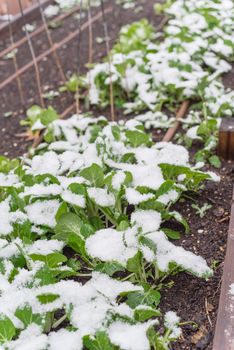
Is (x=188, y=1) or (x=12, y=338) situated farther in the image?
(x=188, y=1)

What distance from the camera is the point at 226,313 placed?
52.9 inches

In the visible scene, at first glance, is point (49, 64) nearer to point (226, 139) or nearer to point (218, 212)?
point (226, 139)

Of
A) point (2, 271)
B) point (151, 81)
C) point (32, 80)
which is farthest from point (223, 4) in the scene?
point (2, 271)

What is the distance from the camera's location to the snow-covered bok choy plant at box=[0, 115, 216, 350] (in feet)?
4.31

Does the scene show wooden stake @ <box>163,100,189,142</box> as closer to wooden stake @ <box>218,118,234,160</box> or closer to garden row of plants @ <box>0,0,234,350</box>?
garden row of plants @ <box>0,0,234,350</box>

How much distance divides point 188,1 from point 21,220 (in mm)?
3005

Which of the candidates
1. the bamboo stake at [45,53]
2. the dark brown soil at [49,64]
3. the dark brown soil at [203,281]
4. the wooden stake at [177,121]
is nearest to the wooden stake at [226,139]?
the dark brown soil at [203,281]

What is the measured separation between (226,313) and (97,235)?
1.56ft

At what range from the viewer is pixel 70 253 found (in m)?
1.76

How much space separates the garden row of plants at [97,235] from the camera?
1321 mm

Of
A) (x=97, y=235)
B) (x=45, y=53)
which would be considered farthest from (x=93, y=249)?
(x=45, y=53)

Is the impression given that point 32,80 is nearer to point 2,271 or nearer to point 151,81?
point 151,81

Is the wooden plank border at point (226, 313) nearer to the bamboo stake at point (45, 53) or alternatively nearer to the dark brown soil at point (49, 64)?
the dark brown soil at point (49, 64)

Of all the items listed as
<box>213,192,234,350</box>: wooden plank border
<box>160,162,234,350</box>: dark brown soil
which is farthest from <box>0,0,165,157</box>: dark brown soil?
<box>213,192,234,350</box>: wooden plank border
